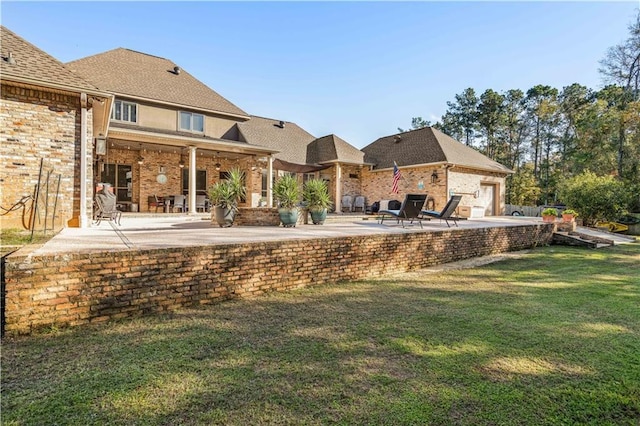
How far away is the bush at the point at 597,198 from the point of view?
1501 centimetres

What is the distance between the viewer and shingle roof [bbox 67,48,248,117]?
47.1ft

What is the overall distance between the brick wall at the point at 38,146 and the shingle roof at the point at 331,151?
12640 millimetres

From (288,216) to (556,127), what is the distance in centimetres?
3904

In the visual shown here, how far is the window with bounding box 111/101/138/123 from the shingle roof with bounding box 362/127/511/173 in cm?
1275

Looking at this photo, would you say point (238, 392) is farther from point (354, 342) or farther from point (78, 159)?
point (78, 159)

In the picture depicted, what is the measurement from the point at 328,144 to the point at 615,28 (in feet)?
66.3

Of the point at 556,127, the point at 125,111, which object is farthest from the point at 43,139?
the point at 556,127

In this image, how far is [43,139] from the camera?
7426 millimetres

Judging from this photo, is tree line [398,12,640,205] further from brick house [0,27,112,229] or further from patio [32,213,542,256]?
brick house [0,27,112,229]

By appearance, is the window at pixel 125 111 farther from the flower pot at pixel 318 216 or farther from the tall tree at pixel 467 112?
the tall tree at pixel 467 112

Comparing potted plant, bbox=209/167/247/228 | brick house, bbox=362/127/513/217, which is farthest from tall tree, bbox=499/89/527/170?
potted plant, bbox=209/167/247/228

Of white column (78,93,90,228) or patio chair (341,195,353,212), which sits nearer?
white column (78,93,90,228)

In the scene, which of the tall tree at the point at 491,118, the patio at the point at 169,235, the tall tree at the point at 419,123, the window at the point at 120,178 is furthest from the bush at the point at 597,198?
the tall tree at the point at 419,123

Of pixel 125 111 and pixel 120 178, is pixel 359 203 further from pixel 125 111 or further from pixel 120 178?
pixel 125 111
